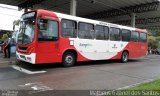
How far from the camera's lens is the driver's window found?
1020 cm

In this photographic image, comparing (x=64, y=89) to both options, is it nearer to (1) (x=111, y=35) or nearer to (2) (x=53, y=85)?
(2) (x=53, y=85)

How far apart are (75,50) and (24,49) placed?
9.74 feet

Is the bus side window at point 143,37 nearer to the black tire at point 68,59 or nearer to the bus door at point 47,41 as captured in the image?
the black tire at point 68,59

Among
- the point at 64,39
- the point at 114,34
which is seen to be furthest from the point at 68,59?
the point at 114,34

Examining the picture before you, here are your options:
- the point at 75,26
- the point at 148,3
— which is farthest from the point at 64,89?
the point at 148,3

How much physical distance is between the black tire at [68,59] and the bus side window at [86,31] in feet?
4.30

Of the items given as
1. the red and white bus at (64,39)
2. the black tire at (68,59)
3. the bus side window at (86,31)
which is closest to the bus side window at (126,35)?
the red and white bus at (64,39)

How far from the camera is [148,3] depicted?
25078 mm

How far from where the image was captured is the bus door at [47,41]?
1016cm

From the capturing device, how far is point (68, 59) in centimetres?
1176

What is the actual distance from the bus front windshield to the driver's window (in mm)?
426

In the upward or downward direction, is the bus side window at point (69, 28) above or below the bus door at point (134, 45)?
above

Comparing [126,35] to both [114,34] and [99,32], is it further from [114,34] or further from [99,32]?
[99,32]

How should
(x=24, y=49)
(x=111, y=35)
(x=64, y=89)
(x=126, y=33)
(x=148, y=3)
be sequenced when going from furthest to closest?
1. (x=148, y=3)
2. (x=126, y=33)
3. (x=111, y=35)
4. (x=24, y=49)
5. (x=64, y=89)
